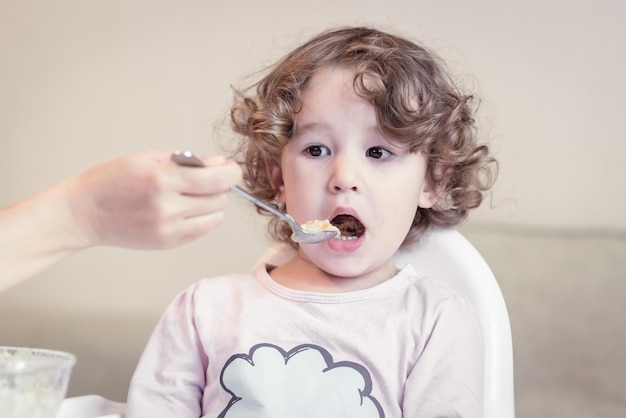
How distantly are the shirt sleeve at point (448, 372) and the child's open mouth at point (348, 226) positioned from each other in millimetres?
136

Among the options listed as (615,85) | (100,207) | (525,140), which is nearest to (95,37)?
(525,140)

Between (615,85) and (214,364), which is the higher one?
(615,85)

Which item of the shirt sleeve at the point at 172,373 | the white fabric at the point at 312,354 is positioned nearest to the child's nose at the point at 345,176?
the white fabric at the point at 312,354

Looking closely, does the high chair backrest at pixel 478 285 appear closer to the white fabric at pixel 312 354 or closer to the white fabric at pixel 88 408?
the white fabric at pixel 312 354

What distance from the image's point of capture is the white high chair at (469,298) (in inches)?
39.7

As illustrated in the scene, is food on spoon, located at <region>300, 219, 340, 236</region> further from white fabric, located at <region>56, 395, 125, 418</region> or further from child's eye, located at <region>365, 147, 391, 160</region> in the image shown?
white fabric, located at <region>56, 395, 125, 418</region>

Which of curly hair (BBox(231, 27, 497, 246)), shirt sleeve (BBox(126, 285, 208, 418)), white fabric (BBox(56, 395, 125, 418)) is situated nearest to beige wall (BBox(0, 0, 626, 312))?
curly hair (BBox(231, 27, 497, 246))

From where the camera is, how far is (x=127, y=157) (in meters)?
0.74

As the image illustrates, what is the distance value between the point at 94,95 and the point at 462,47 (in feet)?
3.35

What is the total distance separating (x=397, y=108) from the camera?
1.05m

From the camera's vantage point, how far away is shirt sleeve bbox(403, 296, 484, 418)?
92 cm

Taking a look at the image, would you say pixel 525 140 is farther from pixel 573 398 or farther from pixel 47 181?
pixel 47 181

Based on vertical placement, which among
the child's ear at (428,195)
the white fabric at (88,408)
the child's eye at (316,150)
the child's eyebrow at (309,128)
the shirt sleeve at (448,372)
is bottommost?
the white fabric at (88,408)

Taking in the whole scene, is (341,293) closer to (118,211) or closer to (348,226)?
(348,226)
